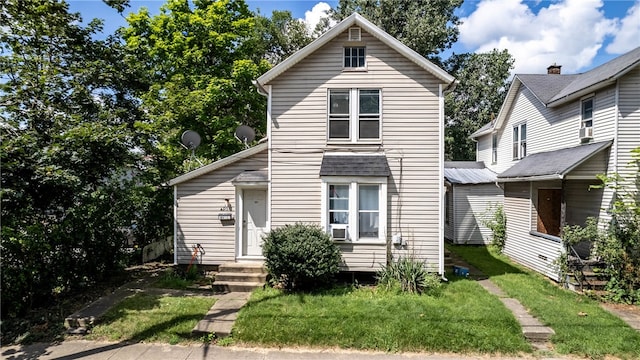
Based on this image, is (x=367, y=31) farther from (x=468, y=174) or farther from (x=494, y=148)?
(x=494, y=148)

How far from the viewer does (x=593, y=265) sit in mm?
9297

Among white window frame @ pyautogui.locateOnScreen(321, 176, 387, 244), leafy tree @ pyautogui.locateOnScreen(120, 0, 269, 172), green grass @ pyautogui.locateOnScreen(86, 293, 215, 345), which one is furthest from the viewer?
leafy tree @ pyautogui.locateOnScreen(120, 0, 269, 172)

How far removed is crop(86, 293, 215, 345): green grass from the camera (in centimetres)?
651

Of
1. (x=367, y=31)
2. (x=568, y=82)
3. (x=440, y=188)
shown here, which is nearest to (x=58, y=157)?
(x=367, y=31)

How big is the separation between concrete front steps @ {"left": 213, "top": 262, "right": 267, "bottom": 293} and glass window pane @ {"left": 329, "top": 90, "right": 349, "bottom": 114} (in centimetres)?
521

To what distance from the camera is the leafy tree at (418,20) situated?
2464 centimetres

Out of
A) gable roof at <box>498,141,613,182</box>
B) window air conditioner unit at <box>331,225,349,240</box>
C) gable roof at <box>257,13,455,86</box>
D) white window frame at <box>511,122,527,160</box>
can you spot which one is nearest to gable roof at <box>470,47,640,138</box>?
white window frame at <box>511,122,527,160</box>

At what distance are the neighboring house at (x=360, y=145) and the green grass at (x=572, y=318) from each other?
8.11ft

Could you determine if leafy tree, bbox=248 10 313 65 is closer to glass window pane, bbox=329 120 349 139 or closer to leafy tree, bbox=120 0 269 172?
leafy tree, bbox=120 0 269 172

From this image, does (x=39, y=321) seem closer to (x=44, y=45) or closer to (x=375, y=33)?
(x=44, y=45)

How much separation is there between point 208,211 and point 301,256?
3952 millimetres

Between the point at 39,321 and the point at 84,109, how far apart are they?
21.8 ft

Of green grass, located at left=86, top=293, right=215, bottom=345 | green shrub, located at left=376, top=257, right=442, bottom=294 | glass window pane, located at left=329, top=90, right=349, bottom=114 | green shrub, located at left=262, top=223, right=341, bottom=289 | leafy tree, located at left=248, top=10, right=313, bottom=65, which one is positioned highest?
leafy tree, located at left=248, top=10, right=313, bottom=65

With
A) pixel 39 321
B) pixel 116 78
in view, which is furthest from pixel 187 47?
pixel 39 321
